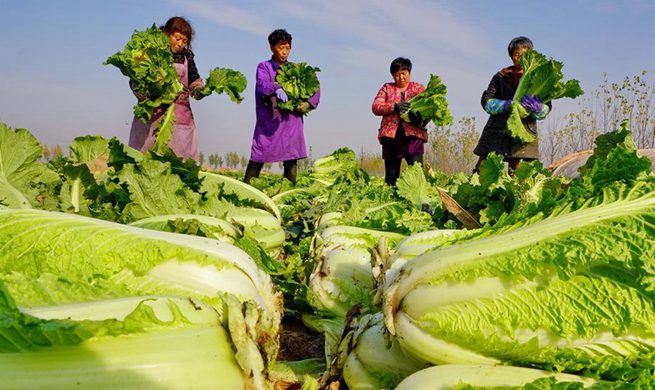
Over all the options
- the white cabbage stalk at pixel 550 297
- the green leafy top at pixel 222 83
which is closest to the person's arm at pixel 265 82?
the green leafy top at pixel 222 83

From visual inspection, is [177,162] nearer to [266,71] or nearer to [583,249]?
[583,249]

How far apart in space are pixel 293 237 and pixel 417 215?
4.07ft

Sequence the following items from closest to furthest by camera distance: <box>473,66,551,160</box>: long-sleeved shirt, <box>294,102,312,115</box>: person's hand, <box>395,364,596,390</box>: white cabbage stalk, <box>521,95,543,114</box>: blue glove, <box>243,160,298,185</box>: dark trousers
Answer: <box>395,364,596,390</box>: white cabbage stalk < <box>521,95,543,114</box>: blue glove < <box>473,66,551,160</box>: long-sleeved shirt < <box>294,102,312,115</box>: person's hand < <box>243,160,298,185</box>: dark trousers

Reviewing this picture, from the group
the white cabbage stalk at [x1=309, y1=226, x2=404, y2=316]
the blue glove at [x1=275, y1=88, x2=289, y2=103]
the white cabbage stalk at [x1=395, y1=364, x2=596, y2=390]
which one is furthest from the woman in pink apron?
the white cabbage stalk at [x1=395, y1=364, x2=596, y2=390]

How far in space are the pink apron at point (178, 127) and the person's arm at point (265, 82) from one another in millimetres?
1429

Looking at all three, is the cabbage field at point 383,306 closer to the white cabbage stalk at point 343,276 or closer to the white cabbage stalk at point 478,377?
the white cabbage stalk at point 478,377

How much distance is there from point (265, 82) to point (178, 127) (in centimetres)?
183

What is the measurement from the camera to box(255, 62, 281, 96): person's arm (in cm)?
942

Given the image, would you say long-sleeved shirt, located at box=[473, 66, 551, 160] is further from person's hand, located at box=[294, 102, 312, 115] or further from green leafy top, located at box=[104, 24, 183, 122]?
green leafy top, located at box=[104, 24, 183, 122]

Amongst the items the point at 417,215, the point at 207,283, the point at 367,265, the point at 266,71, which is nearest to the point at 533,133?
the point at 266,71

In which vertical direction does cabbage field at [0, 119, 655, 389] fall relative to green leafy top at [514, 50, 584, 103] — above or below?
below

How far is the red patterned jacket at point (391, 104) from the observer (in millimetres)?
10875

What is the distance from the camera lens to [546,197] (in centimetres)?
228

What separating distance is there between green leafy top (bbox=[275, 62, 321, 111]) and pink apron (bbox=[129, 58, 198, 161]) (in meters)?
1.73
